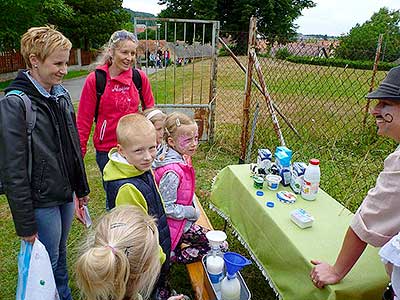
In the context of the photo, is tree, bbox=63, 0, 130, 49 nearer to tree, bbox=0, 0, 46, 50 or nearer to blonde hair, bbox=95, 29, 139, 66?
tree, bbox=0, 0, 46, 50

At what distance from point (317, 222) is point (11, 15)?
48.9 feet

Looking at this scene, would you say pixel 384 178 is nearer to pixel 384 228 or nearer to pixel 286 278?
pixel 384 228

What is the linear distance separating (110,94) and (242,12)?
24.6 m

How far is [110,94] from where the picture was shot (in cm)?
256

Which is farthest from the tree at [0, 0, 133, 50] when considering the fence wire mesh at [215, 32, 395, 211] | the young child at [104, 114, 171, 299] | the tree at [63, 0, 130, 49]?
the young child at [104, 114, 171, 299]

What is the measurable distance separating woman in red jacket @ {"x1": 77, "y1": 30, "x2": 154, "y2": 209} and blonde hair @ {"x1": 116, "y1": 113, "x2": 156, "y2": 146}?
2.71 ft

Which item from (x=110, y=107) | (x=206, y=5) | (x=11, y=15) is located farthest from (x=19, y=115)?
(x=206, y=5)

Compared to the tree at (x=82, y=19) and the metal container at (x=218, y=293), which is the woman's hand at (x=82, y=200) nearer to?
the metal container at (x=218, y=293)

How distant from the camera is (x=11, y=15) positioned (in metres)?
13.0

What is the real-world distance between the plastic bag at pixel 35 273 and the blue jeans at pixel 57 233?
0.42ft

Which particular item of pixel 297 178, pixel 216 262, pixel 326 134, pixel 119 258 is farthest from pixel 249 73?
pixel 119 258

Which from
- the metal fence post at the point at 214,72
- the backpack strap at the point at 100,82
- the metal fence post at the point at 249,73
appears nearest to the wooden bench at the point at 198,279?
the backpack strap at the point at 100,82

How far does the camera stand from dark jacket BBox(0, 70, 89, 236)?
160 centimetres

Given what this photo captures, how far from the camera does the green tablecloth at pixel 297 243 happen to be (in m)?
1.47
